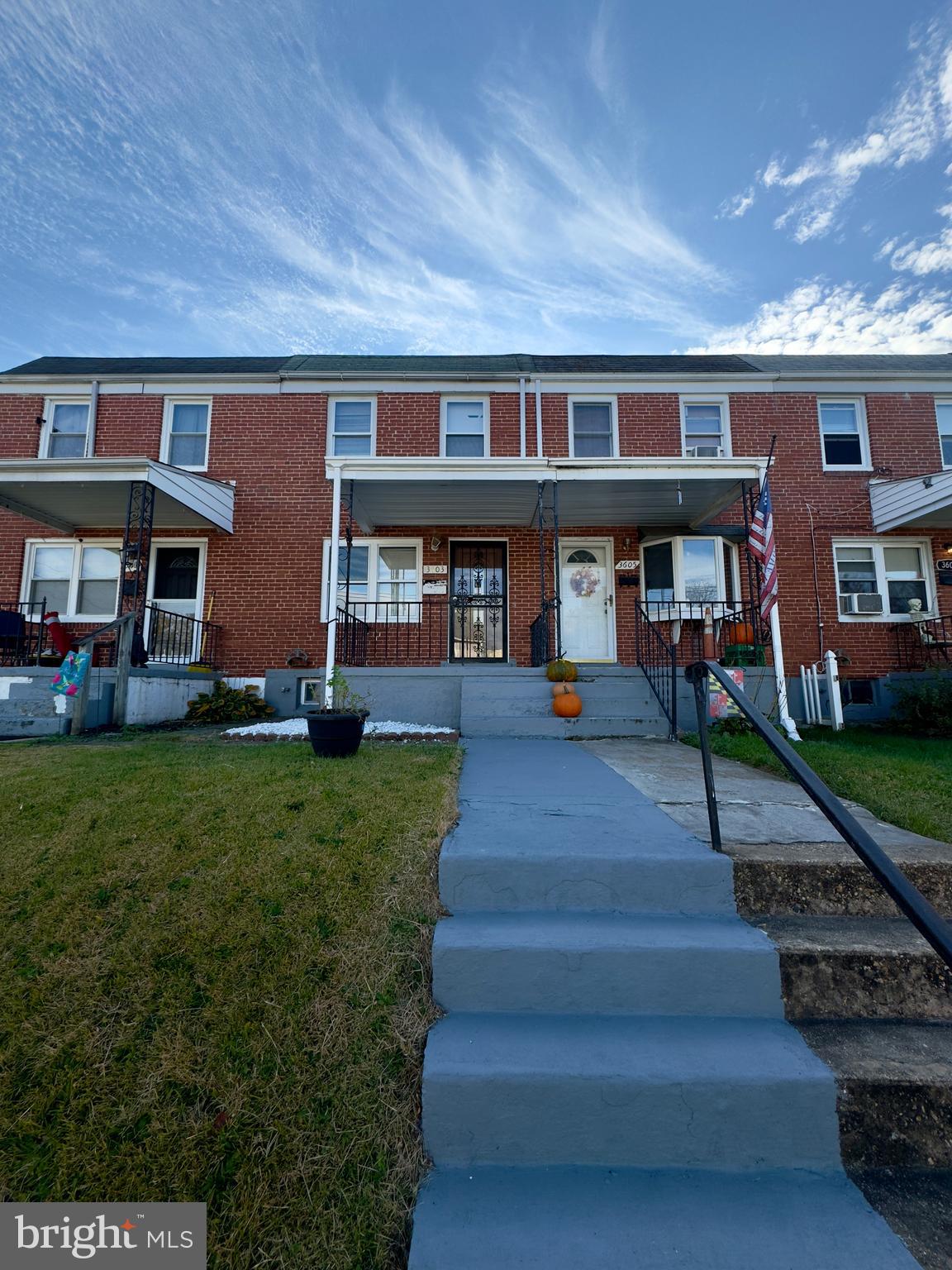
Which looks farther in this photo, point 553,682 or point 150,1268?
point 553,682

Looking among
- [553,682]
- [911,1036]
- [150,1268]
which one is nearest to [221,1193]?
[150,1268]

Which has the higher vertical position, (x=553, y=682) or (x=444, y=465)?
(x=444, y=465)

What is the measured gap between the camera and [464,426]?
1109 centimetres

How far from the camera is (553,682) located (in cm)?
762

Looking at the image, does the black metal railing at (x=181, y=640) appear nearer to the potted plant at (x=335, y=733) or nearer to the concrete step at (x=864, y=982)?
the potted plant at (x=335, y=733)

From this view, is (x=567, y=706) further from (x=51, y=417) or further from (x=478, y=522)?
(x=51, y=417)

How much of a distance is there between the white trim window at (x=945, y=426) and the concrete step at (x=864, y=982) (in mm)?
12369

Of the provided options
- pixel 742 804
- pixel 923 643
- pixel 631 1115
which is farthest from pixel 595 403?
pixel 631 1115

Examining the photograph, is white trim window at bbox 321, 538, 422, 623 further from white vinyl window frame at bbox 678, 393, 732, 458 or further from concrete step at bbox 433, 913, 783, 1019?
concrete step at bbox 433, 913, 783, 1019

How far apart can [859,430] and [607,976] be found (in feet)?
41.3

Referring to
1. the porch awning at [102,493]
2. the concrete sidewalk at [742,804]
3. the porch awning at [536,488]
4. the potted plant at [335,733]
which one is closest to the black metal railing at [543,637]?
the porch awning at [536,488]

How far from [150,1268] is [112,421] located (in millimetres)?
12772

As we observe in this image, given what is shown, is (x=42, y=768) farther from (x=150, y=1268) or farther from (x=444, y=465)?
(x=444, y=465)

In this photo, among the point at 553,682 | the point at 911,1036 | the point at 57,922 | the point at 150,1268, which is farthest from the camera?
the point at 553,682
